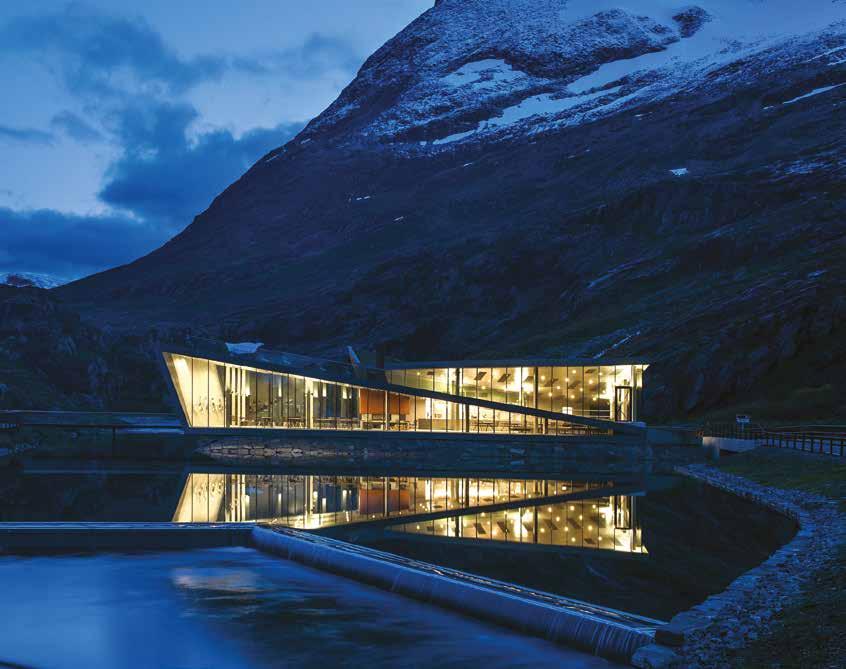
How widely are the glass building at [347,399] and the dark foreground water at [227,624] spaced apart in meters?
41.6

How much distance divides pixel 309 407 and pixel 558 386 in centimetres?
1658

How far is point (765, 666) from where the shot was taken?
10195mm

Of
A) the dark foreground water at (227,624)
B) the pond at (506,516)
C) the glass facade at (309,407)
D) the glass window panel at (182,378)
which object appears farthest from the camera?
the glass facade at (309,407)

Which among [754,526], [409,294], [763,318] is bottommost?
[754,526]

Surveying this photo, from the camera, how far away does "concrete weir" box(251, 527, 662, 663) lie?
469 inches

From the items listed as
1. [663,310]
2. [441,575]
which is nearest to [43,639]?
[441,575]

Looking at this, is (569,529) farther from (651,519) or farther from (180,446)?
(180,446)

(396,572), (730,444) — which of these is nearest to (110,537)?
(396,572)

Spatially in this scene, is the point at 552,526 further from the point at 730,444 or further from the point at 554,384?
the point at 554,384

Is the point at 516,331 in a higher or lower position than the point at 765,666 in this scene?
higher

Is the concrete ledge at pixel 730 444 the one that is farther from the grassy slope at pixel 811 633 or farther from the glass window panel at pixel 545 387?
the grassy slope at pixel 811 633

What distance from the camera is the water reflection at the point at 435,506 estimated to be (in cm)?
2430

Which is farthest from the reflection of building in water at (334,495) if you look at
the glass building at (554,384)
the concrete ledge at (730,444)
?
the glass building at (554,384)

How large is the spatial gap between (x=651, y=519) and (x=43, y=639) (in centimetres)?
1938
